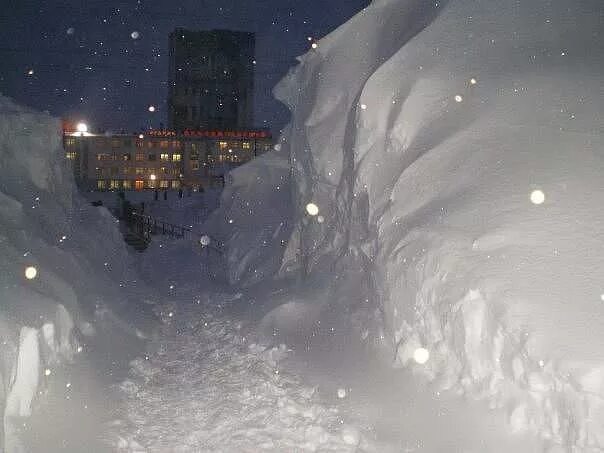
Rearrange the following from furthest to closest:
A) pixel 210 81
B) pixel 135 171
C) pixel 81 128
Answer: pixel 210 81, pixel 135 171, pixel 81 128

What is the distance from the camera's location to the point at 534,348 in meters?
4.98

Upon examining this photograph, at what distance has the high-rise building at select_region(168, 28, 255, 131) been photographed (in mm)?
93062

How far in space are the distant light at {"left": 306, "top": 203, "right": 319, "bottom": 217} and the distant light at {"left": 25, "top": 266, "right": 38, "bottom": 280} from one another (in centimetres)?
757

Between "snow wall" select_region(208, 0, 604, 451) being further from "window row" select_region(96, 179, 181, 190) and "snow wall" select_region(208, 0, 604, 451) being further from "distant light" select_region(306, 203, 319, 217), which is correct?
"window row" select_region(96, 179, 181, 190)

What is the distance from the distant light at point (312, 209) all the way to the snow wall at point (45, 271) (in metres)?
5.26

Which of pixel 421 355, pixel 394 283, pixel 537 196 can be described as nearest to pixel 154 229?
pixel 394 283

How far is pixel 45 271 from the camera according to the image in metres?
9.79

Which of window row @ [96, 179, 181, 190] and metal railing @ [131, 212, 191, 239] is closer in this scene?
metal railing @ [131, 212, 191, 239]

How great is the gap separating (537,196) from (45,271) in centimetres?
853

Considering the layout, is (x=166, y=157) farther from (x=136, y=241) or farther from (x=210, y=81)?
(x=136, y=241)

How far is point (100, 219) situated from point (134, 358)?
12.8 meters

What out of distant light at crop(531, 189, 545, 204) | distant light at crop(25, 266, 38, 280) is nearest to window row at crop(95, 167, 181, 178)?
distant light at crop(25, 266, 38, 280)

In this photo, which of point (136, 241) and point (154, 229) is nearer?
point (136, 241)

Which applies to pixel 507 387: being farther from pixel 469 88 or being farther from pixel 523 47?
pixel 523 47
